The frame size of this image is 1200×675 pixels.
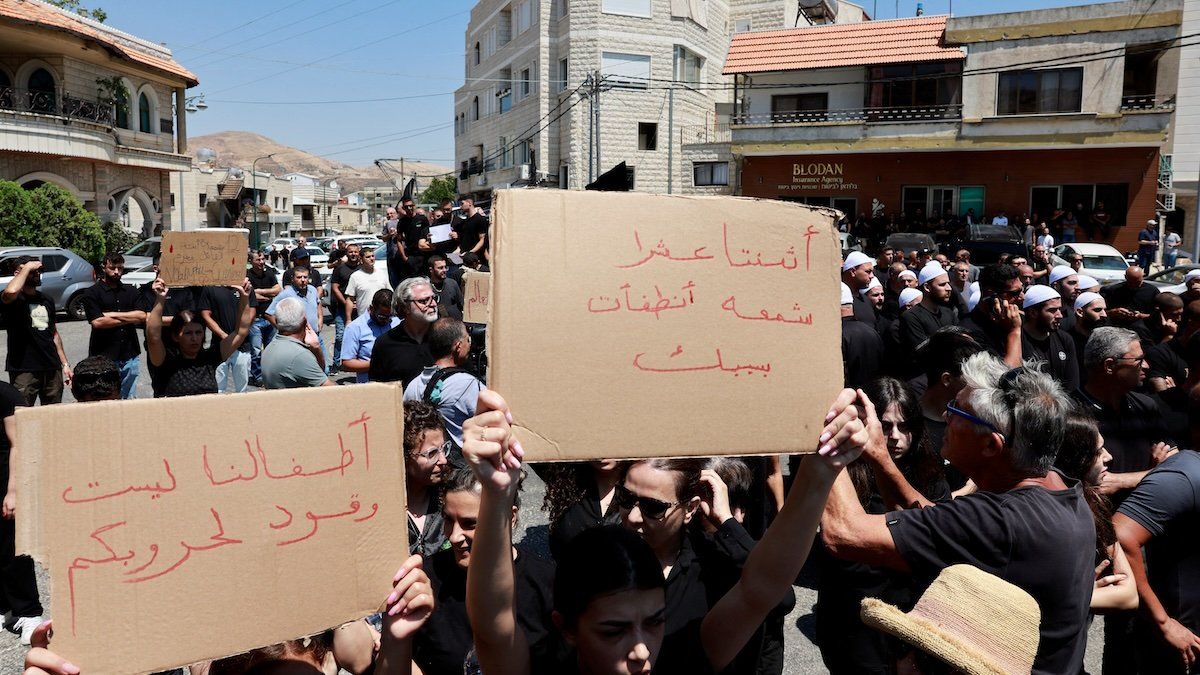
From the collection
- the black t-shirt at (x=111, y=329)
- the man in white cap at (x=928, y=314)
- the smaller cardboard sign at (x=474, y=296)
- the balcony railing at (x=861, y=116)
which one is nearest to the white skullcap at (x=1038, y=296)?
the man in white cap at (x=928, y=314)

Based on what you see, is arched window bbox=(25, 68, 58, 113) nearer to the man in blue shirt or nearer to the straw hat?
the man in blue shirt

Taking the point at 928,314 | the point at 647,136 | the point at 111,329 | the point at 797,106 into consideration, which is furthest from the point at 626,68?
the point at 928,314

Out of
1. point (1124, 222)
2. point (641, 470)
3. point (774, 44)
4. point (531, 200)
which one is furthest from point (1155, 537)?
point (774, 44)

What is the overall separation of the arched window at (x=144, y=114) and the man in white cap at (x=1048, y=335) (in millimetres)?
37806

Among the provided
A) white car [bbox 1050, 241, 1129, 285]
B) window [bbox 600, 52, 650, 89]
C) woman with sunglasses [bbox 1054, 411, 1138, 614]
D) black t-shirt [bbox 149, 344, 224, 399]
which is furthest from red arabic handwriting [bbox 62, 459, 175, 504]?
window [bbox 600, 52, 650, 89]

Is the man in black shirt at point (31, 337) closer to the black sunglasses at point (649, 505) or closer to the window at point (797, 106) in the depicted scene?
the black sunglasses at point (649, 505)

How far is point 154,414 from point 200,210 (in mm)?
56461

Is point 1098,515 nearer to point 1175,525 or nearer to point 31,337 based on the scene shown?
point 1175,525

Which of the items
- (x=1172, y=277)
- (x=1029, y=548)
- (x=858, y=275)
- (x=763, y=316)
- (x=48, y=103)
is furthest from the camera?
(x=48, y=103)

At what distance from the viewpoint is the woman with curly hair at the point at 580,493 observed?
3499mm

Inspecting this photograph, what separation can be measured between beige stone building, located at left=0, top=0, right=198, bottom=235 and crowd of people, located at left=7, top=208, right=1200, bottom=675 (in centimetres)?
2977

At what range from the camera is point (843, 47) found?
34.1 m

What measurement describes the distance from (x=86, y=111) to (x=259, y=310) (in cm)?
2541

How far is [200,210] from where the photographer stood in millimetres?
52562
